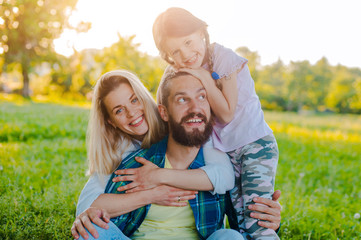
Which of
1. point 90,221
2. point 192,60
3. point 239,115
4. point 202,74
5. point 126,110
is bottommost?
point 90,221

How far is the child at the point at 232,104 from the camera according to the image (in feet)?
8.81

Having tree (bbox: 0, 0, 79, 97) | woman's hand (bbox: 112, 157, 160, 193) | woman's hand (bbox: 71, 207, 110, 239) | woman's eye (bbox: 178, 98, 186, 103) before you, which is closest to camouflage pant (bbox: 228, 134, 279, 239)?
woman's eye (bbox: 178, 98, 186, 103)

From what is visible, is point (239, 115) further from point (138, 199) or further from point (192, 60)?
point (138, 199)

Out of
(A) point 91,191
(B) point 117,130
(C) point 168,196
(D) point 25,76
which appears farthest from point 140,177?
(D) point 25,76

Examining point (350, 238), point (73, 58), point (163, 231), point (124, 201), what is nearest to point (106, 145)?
point (124, 201)

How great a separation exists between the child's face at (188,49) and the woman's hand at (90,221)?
60.1 inches

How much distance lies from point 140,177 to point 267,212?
117 centimetres

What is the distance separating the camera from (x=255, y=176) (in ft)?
8.86

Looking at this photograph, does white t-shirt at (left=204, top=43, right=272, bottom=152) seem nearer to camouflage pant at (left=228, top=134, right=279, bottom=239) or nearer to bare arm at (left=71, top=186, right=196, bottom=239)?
camouflage pant at (left=228, top=134, right=279, bottom=239)

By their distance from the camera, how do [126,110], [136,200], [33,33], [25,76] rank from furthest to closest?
[25,76] → [33,33] → [126,110] → [136,200]

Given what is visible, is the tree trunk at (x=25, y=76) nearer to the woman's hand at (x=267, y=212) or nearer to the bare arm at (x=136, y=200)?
the bare arm at (x=136, y=200)

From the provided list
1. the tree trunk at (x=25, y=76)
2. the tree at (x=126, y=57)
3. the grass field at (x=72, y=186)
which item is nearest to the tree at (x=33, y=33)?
the tree trunk at (x=25, y=76)

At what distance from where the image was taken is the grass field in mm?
3330

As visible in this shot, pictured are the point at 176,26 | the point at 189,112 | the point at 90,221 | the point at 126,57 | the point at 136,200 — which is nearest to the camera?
the point at 90,221
